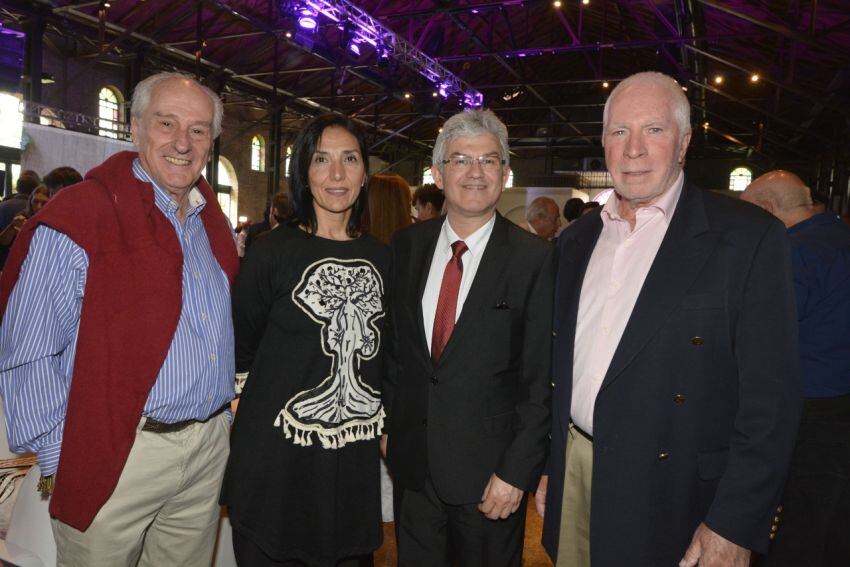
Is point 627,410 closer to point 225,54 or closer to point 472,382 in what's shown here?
point 472,382

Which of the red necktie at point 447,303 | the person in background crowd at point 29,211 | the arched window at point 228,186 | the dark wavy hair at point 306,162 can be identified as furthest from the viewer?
the arched window at point 228,186

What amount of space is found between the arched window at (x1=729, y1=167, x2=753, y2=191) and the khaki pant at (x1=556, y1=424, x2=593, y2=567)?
2682 cm

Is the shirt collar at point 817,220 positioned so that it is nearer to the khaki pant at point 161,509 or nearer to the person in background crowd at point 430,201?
the person in background crowd at point 430,201

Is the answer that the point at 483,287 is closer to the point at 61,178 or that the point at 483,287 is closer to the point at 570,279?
the point at 570,279

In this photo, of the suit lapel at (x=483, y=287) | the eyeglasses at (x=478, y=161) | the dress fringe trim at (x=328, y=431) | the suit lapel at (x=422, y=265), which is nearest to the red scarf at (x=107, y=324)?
the dress fringe trim at (x=328, y=431)

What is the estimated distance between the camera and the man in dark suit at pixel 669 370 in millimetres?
1561

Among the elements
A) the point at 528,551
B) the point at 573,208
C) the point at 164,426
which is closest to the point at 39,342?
the point at 164,426

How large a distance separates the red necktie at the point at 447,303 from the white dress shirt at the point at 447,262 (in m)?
0.02

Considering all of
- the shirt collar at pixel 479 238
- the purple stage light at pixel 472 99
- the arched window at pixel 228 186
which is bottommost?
the shirt collar at pixel 479 238

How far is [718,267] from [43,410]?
75.7 inches

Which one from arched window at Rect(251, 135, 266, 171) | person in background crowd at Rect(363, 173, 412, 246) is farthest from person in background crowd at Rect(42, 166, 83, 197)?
arched window at Rect(251, 135, 266, 171)

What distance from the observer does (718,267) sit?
1.62 metres

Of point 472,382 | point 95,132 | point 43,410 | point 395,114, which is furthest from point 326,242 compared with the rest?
point 395,114

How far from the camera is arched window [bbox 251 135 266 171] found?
2184 centimetres
